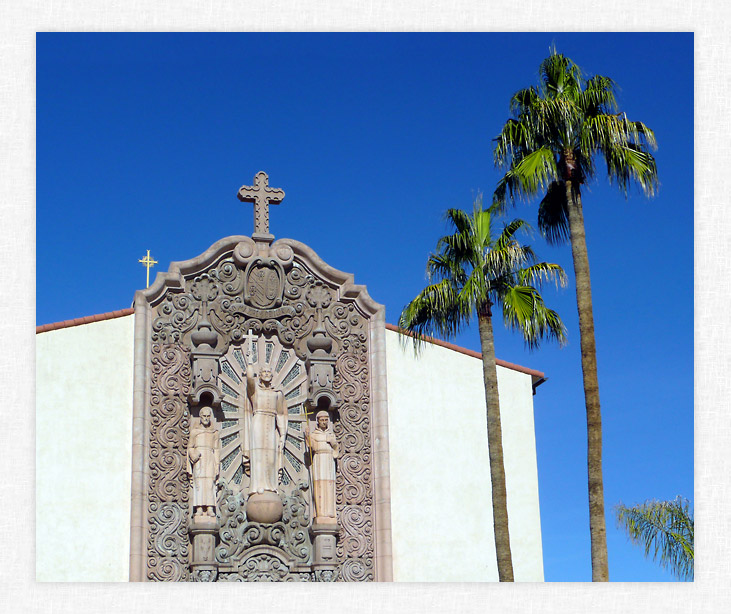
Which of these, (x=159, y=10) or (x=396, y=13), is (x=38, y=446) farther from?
(x=396, y=13)

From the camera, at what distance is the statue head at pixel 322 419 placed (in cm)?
1645

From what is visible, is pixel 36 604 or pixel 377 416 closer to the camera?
pixel 36 604

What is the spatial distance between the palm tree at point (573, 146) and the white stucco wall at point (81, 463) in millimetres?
6631

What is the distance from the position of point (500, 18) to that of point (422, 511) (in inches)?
350

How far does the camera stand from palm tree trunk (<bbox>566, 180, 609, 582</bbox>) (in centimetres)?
1505

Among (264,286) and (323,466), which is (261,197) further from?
(323,466)

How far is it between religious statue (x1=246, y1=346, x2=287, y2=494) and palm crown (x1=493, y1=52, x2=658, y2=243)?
13.7 ft

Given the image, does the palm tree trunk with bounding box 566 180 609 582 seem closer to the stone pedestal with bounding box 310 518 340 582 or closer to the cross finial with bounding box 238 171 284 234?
the stone pedestal with bounding box 310 518 340 582

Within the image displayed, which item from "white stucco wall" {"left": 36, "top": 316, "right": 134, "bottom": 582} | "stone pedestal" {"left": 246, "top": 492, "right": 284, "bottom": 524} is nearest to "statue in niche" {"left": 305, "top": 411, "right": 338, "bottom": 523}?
"stone pedestal" {"left": 246, "top": 492, "right": 284, "bottom": 524}

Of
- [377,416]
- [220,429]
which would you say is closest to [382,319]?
[377,416]

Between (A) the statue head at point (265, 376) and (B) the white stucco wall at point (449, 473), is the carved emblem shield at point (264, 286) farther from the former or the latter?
(B) the white stucco wall at point (449, 473)

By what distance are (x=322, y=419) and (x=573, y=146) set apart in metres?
4.76

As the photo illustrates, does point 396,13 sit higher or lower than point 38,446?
higher

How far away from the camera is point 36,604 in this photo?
43.9ft
